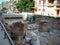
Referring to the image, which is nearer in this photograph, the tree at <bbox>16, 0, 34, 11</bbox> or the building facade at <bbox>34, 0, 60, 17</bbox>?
the building facade at <bbox>34, 0, 60, 17</bbox>

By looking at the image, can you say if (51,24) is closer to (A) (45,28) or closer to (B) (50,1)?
(A) (45,28)

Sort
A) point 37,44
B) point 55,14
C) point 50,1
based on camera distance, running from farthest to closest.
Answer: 1. point 50,1
2. point 55,14
3. point 37,44

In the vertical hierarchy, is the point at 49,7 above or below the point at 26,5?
above

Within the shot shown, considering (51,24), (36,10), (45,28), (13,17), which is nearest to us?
(13,17)

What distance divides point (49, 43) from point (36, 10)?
74.7 feet

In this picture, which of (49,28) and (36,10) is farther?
(36,10)

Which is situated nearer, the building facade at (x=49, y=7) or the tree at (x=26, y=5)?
the building facade at (x=49, y=7)

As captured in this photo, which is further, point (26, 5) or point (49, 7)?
point (26, 5)

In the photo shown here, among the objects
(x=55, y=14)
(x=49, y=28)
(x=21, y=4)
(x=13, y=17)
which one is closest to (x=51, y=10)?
(x=55, y=14)

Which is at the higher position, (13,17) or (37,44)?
(13,17)

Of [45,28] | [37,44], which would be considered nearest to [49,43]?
[37,44]

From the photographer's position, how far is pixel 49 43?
16.8 meters

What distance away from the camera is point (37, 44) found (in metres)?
15.9

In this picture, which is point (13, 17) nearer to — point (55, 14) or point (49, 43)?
point (49, 43)
